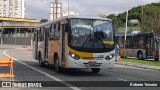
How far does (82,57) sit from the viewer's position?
18266 millimetres

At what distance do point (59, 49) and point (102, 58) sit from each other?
2.45 meters

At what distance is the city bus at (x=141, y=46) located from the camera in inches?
1567

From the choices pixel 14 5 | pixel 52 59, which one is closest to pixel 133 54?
pixel 52 59

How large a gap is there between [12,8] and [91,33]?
125 m

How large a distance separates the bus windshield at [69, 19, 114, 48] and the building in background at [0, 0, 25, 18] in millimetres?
120462

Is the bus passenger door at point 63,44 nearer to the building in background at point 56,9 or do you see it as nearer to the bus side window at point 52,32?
the bus side window at point 52,32

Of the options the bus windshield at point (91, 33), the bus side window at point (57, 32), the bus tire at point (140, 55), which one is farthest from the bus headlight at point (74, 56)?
the bus tire at point (140, 55)

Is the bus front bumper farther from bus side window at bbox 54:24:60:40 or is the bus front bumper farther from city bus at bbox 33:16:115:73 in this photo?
bus side window at bbox 54:24:60:40

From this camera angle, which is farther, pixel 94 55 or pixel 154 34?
pixel 154 34

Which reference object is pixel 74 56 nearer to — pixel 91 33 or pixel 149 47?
pixel 91 33

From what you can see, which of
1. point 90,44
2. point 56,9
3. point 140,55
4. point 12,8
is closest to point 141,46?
point 140,55

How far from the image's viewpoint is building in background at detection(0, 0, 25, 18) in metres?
138

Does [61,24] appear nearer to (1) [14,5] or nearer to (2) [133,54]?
(2) [133,54]

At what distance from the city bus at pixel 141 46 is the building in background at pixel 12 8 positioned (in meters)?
95.8
